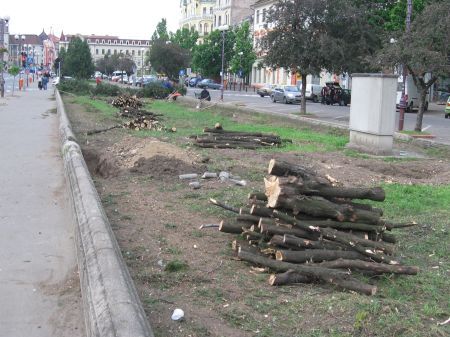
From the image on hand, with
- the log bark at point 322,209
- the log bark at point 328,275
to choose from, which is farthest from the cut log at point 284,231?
the log bark at point 328,275

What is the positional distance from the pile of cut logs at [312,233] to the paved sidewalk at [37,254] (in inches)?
69.5

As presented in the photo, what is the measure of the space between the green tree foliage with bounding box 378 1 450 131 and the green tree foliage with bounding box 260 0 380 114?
7900 mm

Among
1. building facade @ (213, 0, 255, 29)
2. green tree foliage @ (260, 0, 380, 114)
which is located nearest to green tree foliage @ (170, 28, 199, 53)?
building facade @ (213, 0, 255, 29)

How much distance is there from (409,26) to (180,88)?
32.0 metres

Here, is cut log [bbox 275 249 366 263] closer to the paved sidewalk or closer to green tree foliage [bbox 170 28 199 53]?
the paved sidewalk

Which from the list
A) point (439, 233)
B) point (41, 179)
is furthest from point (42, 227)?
point (439, 233)

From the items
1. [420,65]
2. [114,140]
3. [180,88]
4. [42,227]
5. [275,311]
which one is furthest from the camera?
[180,88]

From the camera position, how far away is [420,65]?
2012 centimetres

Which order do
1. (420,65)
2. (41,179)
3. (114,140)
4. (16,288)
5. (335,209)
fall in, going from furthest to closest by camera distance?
(420,65)
(114,140)
(41,179)
(335,209)
(16,288)

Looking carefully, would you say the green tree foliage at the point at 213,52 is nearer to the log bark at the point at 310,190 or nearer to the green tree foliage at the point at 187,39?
the green tree foliage at the point at 187,39

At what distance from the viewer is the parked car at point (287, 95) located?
157 ft

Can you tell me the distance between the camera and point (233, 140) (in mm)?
17109

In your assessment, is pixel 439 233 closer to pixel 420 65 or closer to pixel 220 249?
pixel 220 249

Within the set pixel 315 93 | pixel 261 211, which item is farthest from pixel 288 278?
pixel 315 93
